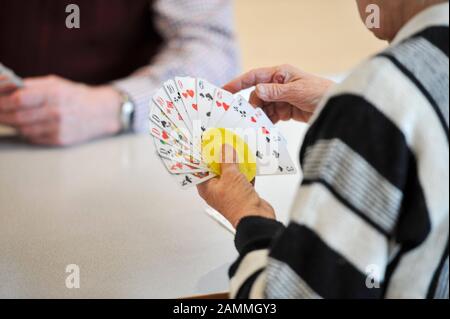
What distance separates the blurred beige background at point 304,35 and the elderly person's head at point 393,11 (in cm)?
229

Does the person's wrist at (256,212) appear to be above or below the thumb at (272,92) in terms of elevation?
below

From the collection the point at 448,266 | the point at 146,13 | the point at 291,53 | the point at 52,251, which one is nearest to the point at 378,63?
the point at 448,266

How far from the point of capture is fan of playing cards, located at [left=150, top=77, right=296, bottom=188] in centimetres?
114

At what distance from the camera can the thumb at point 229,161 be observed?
3.52 feet

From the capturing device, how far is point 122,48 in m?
2.10

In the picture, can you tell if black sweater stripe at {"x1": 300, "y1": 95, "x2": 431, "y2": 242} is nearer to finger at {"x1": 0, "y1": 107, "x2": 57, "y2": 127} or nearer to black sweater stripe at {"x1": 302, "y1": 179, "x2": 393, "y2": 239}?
black sweater stripe at {"x1": 302, "y1": 179, "x2": 393, "y2": 239}

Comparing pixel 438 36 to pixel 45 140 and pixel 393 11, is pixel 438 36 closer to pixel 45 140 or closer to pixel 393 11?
pixel 393 11

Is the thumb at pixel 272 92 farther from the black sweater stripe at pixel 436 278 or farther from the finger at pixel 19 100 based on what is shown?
the finger at pixel 19 100

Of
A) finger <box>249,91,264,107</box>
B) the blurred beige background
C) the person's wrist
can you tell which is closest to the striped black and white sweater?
the person's wrist

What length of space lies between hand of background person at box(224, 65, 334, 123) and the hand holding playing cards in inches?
8.7

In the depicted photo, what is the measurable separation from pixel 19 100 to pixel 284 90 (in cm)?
71

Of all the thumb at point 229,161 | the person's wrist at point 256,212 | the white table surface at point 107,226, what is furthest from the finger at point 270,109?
the person's wrist at point 256,212

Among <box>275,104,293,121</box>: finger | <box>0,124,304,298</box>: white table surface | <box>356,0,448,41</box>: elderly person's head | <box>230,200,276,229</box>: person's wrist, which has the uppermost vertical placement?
<box>356,0,448,41</box>: elderly person's head
